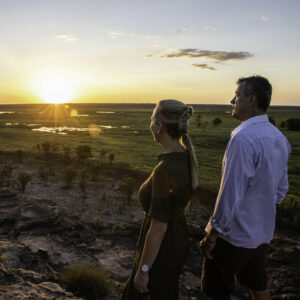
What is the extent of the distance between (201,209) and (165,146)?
274 inches

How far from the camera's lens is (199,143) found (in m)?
25.6

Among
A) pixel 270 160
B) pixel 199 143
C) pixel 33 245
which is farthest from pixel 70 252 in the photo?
pixel 199 143

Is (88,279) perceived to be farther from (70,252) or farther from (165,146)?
(165,146)

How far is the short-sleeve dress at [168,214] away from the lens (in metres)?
1.74

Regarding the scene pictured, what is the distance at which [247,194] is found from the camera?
2.05 meters

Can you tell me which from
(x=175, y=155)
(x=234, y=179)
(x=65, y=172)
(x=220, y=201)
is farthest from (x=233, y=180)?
(x=65, y=172)

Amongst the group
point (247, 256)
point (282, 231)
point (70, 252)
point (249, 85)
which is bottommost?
point (282, 231)

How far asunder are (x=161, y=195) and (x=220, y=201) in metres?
0.50

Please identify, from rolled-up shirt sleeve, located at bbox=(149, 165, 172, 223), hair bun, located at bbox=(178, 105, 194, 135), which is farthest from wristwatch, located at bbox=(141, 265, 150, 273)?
hair bun, located at bbox=(178, 105, 194, 135)

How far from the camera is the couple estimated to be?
178 centimetres

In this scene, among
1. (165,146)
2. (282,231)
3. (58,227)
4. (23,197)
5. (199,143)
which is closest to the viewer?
(165,146)

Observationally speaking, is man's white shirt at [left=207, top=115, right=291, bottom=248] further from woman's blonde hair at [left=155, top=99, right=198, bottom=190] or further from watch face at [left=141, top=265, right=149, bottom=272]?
watch face at [left=141, top=265, right=149, bottom=272]

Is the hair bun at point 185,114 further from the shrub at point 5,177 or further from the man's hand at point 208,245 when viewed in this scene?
the shrub at point 5,177

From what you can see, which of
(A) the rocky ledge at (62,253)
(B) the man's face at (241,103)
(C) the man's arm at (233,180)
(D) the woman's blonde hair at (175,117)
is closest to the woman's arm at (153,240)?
(D) the woman's blonde hair at (175,117)
